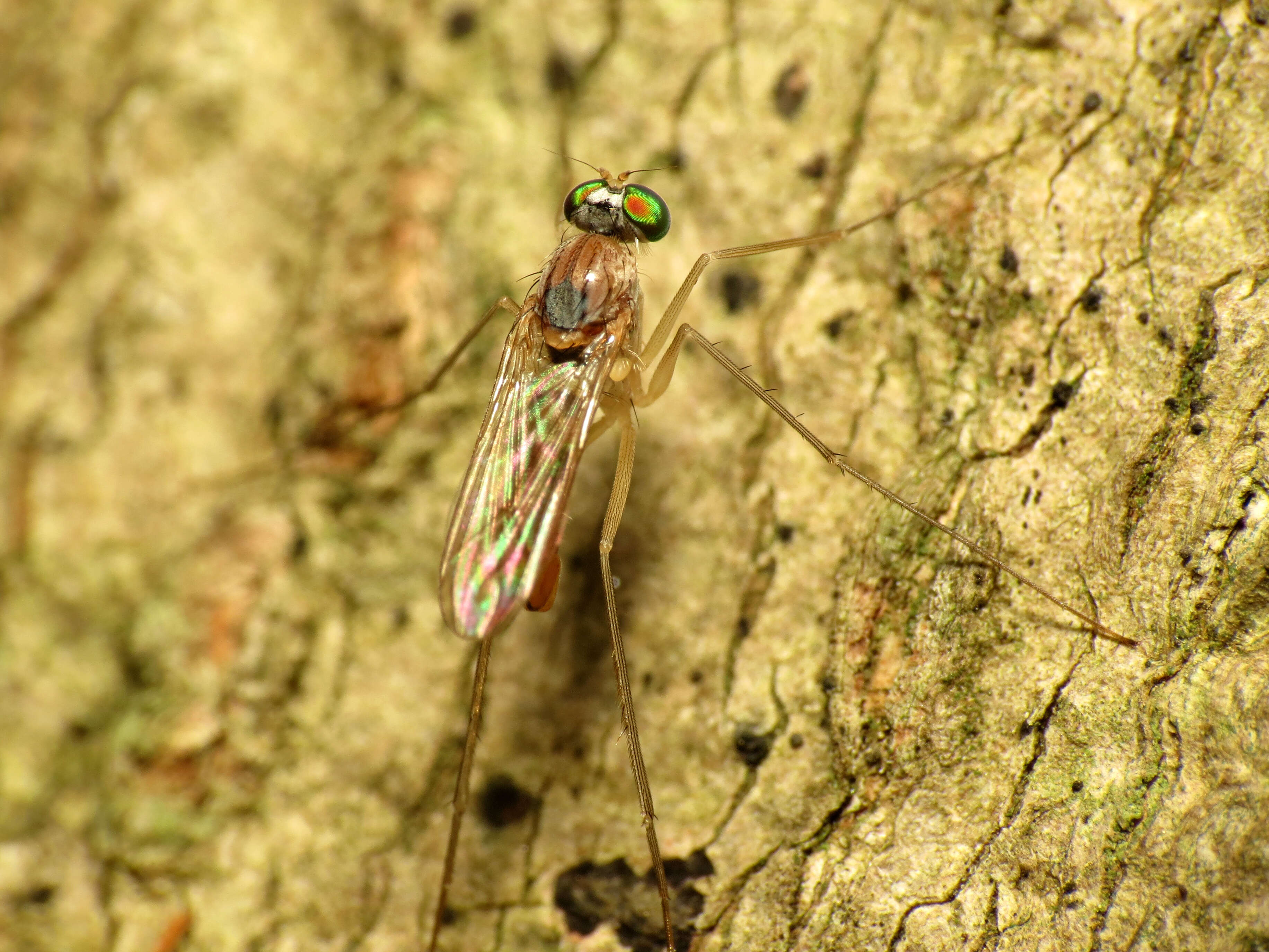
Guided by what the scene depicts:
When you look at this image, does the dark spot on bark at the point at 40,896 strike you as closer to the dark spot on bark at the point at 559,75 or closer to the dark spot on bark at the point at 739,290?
the dark spot on bark at the point at 739,290

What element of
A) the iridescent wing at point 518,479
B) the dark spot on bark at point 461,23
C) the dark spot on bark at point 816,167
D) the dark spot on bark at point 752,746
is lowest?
the dark spot on bark at point 752,746

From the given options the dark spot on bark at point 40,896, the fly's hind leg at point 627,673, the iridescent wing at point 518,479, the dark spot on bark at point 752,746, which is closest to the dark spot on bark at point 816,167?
the iridescent wing at point 518,479

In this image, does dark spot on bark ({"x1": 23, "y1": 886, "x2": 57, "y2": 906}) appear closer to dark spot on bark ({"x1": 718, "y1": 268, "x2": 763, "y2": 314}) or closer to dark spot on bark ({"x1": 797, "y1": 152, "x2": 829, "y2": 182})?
dark spot on bark ({"x1": 718, "y1": 268, "x2": 763, "y2": 314})

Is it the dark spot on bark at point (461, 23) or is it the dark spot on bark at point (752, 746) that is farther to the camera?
the dark spot on bark at point (461, 23)

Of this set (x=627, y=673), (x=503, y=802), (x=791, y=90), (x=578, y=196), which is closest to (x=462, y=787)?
(x=503, y=802)

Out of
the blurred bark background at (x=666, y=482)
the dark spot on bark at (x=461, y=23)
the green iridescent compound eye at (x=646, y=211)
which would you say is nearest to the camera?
the blurred bark background at (x=666, y=482)

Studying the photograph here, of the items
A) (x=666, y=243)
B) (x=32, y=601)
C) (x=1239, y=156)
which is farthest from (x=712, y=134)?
(x=32, y=601)

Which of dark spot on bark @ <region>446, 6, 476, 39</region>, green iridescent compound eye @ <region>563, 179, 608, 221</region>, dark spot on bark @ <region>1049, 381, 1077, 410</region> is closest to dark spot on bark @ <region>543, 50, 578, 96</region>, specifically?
dark spot on bark @ <region>446, 6, 476, 39</region>
